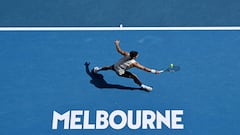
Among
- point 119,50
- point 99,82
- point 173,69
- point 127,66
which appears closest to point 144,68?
point 127,66

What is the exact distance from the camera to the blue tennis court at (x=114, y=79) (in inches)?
696

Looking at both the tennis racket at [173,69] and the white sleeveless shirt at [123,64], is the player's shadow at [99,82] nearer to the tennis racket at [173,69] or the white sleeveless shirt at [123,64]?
the white sleeveless shirt at [123,64]

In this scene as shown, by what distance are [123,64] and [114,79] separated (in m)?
0.70

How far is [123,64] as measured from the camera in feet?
61.2

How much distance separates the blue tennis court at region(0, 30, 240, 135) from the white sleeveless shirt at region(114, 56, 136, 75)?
15.2 inches

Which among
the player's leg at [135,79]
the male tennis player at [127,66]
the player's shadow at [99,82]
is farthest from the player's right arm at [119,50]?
the player's shadow at [99,82]

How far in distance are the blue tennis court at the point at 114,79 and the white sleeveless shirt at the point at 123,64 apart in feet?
1.27

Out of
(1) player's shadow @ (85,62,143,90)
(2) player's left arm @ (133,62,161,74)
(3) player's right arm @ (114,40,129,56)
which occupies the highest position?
(3) player's right arm @ (114,40,129,56)

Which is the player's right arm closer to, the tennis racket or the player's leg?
the player's leg

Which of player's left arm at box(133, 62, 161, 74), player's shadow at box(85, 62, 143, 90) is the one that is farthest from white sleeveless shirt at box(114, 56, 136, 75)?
player's shadow at box(85, 62, 143, 90)

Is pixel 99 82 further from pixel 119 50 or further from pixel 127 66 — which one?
pixel 119 50

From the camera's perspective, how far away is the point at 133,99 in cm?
1825

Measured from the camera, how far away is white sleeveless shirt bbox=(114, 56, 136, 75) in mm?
18594

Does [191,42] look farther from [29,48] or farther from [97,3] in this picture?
[29,48]
